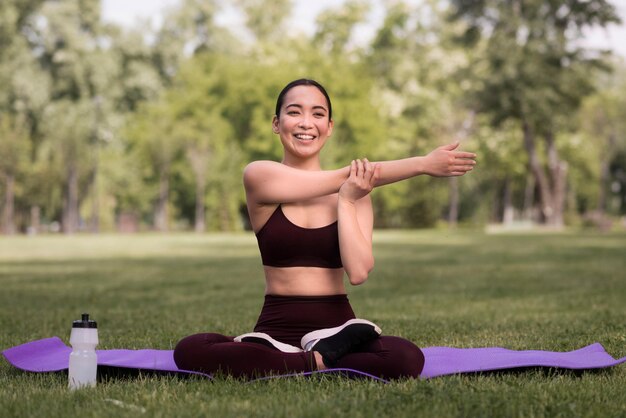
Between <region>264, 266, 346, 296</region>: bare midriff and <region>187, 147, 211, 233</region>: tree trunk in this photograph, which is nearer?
<region>264, 266, 346, 296</region>: bare midriff

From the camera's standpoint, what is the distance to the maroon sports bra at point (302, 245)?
4875mm

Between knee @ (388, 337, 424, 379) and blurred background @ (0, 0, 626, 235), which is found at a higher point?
blurred background @ (0, 0, 626, 235)

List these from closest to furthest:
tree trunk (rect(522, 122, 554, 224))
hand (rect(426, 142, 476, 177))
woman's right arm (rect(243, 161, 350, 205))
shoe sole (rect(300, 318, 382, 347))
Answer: hand (rect(426, 142, 476, 177)) < shoe sole (rect(300, 318, 382, 347)) < woman's right arm (rect(243, 161, 350, 205)) < tree trunk (rect(522, 122, 554, 224))

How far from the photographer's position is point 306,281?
4883 millimetres

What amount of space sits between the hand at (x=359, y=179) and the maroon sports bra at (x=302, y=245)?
9.3 inches

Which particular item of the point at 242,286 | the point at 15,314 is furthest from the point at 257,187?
the point at 242,286

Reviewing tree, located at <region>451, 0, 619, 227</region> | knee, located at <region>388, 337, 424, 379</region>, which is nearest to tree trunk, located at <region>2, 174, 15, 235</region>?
tree, located at <region>451, 0, 619, 227</region>

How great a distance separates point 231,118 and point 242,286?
43.8m

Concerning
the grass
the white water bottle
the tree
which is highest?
the tree

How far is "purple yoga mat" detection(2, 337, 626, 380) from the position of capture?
4945 millimetres

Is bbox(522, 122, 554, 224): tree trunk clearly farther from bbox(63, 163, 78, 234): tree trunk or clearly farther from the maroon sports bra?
the maroon sports bra

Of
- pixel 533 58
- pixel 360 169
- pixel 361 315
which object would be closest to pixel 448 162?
pixel 360 169

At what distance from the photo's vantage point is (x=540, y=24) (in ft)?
138

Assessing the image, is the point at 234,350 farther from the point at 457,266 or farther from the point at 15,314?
the point at 457,266
